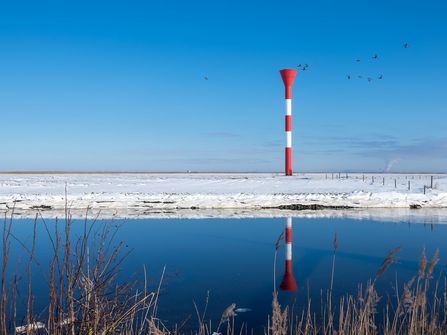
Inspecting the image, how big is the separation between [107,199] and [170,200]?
3.01 meters

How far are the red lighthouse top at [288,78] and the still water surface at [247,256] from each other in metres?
29.2

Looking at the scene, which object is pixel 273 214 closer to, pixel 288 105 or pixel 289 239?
Result: pixel 289 239

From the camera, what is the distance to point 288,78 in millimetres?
44469

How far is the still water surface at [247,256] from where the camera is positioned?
702 cm

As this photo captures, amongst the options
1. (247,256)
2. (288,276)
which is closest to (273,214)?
(247,256)

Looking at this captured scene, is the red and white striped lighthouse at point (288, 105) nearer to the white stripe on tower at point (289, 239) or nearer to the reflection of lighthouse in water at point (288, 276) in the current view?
the white stripe on tower at point (289, 239)

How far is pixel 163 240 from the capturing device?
1253cm

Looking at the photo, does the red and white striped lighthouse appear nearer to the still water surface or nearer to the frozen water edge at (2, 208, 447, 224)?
the frozen water edge at (2, 208, 447, 224)

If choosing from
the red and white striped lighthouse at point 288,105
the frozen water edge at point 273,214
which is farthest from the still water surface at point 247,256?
the red and white striped lighthouse at point 288,105

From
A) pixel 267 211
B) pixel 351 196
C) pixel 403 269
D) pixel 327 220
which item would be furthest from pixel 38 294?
pixel 351 196

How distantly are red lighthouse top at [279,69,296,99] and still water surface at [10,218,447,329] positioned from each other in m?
29.2

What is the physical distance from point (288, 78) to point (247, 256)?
118 ft

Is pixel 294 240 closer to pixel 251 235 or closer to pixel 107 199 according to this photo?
pixel 251 235

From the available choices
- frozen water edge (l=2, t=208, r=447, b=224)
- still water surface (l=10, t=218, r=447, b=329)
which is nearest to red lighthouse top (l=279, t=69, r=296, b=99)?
frozen water edge (l=2, t=208, r=447, b=224)
